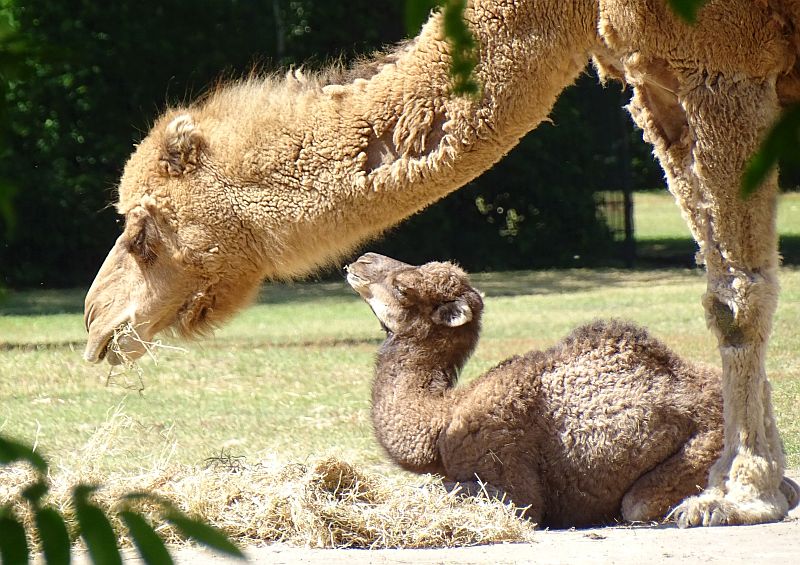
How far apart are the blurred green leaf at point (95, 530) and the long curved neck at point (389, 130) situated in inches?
142

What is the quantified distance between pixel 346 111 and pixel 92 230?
545 inches

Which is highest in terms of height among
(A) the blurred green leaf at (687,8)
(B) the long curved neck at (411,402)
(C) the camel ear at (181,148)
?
(A) the blurred green leaf at (687,8)

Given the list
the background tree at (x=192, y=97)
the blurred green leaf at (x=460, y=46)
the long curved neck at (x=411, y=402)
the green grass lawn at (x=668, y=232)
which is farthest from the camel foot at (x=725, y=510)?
the background tree at (x=192, y=97)

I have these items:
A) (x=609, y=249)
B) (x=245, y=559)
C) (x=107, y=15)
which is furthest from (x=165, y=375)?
(x=609, y=249)

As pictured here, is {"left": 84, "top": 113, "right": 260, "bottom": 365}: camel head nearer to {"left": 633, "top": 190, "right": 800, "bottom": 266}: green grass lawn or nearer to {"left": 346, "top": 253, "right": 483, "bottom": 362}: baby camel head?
{"left": 346, "top": 253, "right": 483, "bottom": 362}: baby camel head

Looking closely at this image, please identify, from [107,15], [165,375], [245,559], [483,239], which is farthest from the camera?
[483,239]

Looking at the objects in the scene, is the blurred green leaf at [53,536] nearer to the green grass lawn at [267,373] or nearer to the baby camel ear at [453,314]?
the green grass lawn at [267,373]

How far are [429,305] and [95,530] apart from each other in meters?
4.25

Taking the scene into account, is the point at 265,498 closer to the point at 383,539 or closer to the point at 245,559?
the point at 383,539

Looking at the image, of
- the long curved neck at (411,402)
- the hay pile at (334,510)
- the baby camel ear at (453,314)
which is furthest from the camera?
the baby camel ear at (453,314)

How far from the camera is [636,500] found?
5141mm

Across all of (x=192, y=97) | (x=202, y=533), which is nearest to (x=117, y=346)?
(x=202, y=533)

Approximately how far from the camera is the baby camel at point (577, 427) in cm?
511

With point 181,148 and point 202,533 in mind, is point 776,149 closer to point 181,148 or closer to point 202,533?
point 202,533
